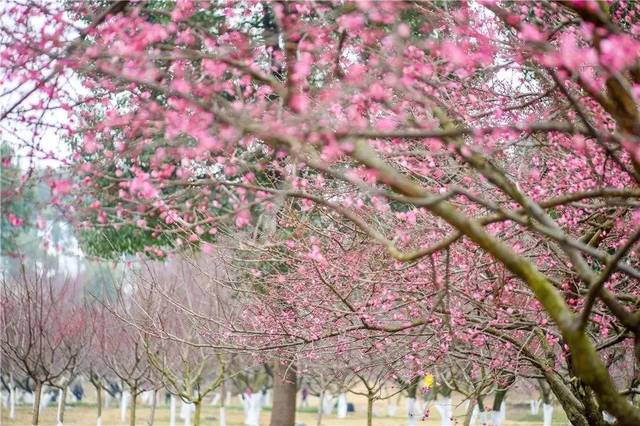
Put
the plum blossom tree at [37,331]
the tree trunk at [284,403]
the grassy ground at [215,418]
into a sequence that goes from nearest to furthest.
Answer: the tree trunk at [284,403] < the plum blossom tree at [37,331] < the grassy ground at [215,418]

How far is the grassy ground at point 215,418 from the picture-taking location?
1313 inches

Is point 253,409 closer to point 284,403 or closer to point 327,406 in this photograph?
point 327,406

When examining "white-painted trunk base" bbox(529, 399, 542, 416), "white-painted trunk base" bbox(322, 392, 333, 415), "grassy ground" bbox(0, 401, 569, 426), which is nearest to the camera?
"grassy ground" bbox(0, 401, 569, 426)

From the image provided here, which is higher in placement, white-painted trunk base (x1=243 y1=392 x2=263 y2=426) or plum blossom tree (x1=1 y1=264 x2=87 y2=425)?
plum blossom tree (x1=1 y1=264 x2=87 y2=425)

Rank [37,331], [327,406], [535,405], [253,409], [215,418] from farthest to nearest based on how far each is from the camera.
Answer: [535,405] → [327,406] → [215,418] → [253,409] → [37,331]

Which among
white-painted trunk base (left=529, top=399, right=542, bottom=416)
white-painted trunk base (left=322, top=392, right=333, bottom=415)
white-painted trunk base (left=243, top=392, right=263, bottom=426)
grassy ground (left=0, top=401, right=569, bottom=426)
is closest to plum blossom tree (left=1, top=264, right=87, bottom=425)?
grassy ground (left=0, top=401, right=569, bottom=426)

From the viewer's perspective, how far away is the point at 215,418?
1527 inches

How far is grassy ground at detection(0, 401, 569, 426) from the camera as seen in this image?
33344 millimetres

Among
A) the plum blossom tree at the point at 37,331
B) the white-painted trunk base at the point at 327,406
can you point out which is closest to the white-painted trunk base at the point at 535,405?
the white-painted trunk base at the point at 327,406

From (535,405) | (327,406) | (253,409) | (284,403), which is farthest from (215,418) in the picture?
(284,403)

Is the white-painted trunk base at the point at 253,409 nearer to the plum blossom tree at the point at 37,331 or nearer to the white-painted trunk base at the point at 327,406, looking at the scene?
the plum blossom tree at the point at 37,331

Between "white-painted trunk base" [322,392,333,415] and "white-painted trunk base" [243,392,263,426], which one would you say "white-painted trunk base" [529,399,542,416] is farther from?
"white-painted trunk base" [243,392,263,426]

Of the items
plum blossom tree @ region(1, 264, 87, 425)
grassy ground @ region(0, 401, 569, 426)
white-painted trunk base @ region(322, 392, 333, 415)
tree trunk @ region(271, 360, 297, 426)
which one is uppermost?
plum blossom tree @ region(1, 264, 87, 425)

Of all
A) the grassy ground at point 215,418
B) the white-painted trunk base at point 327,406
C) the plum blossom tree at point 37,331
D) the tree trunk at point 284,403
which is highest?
the plum blossom tree at point 37,331
